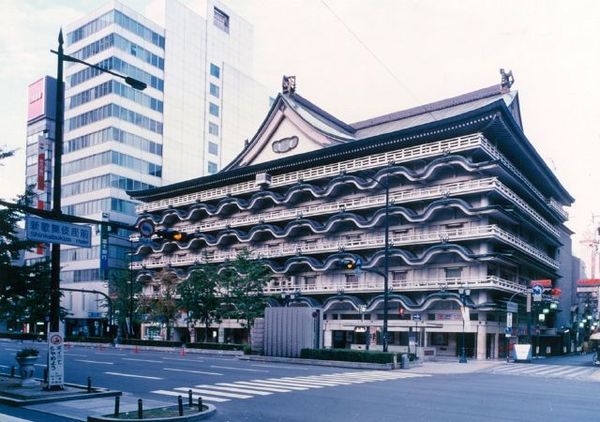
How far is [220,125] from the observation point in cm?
9906

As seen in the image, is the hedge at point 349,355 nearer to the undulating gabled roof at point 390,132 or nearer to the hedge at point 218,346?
the hedge at point 218,346

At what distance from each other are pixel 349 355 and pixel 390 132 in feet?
99.9

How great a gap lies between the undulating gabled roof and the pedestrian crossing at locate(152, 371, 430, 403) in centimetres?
3283

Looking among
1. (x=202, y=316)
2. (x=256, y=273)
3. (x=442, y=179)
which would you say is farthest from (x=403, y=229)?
(x=202, y=316)

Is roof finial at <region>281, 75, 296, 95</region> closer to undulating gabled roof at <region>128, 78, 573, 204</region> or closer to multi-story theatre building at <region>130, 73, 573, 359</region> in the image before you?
multi-story theatre building at <region>130, 73, 573, 359</region>

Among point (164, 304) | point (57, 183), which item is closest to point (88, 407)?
point (57, 183)

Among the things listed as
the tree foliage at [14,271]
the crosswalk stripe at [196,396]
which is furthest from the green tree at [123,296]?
the crosswalk stripe at [196,396]

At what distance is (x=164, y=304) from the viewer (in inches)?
2479

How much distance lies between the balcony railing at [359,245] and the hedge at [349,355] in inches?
862

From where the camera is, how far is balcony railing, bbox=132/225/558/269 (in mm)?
52781

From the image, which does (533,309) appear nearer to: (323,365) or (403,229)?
(403,229)

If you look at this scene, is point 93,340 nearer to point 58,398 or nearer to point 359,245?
point 359,245

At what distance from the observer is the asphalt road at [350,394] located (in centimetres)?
1539

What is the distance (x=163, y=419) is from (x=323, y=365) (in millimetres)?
21790
